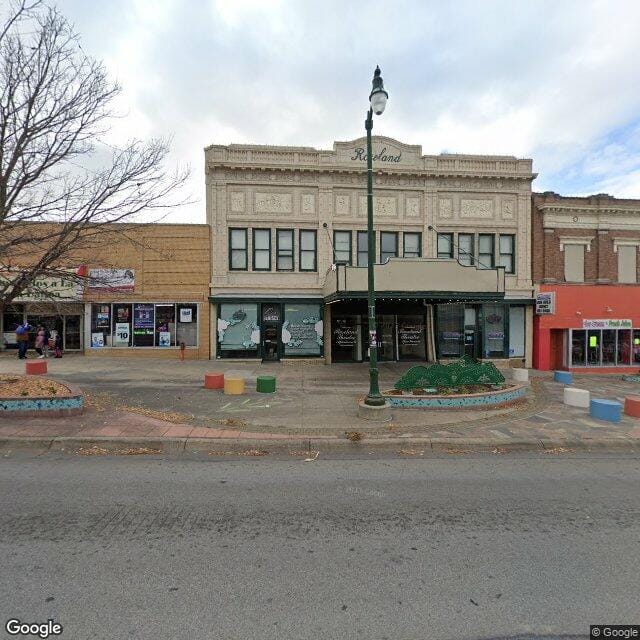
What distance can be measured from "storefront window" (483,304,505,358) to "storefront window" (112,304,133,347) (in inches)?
692

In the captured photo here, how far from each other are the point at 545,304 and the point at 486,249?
387 cm

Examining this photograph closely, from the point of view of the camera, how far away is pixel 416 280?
44.6 ft

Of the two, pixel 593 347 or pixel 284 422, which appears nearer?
pixel 284 422

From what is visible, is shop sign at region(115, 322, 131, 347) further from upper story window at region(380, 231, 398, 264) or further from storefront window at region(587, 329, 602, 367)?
storefront window at region(587, 329, 602, 367)

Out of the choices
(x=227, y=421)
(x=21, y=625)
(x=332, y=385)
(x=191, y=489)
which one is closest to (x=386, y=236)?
(x=332, y=385)

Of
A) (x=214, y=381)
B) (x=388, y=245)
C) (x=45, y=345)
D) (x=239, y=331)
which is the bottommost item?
(x=214, y=381)

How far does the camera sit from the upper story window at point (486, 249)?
19.0 meters

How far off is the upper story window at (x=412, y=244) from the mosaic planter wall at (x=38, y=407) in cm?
1536

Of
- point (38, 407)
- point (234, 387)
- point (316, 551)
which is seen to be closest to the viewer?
point (316, 551)

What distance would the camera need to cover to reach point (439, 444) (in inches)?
262

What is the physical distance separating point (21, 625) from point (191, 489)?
7.43 feet

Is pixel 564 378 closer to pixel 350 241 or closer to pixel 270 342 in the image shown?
pixel 350 241

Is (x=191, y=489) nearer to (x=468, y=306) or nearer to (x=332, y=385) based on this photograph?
(x=332, y=385)

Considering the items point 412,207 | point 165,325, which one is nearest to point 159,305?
point 165,325
